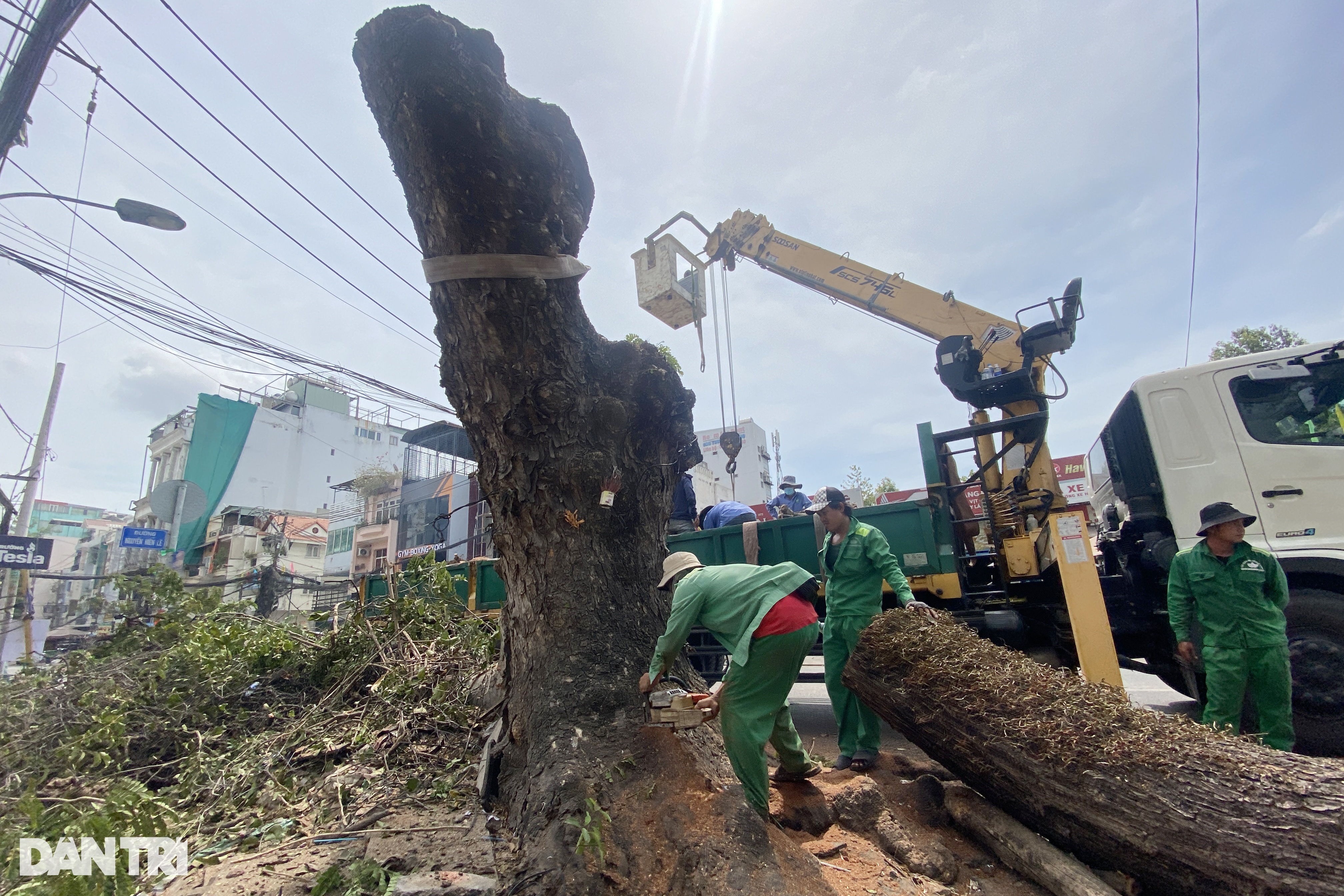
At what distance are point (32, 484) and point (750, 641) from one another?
15099mm

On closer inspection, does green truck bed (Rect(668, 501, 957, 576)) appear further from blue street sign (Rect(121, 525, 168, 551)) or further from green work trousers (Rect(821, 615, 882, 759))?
blue street sign (Rect(121, 525, 168, 551))

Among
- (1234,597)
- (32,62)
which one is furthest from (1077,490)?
(32,62)

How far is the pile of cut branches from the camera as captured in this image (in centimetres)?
279

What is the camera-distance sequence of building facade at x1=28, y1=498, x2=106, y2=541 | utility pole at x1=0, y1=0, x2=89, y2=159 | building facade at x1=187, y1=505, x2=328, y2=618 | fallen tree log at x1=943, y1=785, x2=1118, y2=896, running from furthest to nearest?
building facade at x1=28, y1=498, x2=106, y2=541, building facade at x1=187, y1=505, x2=328, y2=618, utility pole at x1=0, y1=0, x2=89, y2=159, fallen tree log at x1=943, y1=785, x2=1118, y2=896

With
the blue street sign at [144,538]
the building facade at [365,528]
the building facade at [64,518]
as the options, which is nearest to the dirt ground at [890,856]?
the blue street sign at [144,538]

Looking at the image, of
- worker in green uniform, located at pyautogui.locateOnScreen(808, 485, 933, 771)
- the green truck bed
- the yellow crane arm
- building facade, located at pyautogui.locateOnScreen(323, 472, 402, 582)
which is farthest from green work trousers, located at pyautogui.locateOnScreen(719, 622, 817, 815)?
building facade, located at pyautogui.locateOnScreen(323, 472, 402, 582)

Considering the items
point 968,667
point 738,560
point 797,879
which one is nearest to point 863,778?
point 968,667

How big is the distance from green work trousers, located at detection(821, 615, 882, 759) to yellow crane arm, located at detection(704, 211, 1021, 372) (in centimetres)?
358

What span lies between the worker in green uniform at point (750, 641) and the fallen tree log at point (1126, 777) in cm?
65

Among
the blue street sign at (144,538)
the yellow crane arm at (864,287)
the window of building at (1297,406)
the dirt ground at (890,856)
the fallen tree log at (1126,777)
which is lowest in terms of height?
the dirt ground at (890,856)

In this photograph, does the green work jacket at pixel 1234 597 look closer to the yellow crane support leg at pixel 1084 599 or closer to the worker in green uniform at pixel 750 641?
the yellow crane support leg at pixel 1084 599

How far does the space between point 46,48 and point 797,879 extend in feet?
24.1

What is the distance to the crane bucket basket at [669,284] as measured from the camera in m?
7.68

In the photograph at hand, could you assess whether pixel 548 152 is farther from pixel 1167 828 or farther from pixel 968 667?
pixel 1167 828
